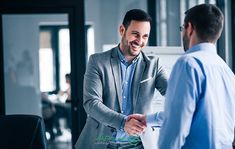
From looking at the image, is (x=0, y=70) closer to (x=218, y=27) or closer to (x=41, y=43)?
(x=41, y=43)

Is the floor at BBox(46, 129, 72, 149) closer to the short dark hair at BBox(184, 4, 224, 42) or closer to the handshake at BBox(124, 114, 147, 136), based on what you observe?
the handshake at BBox(124, 114, 147, 136)

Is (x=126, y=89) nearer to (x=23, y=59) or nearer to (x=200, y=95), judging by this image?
(x=200, y=95)

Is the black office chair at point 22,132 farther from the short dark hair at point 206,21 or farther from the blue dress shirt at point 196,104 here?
the short dark hair at point 206,21

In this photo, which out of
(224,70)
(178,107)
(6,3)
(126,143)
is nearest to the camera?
(178,107)

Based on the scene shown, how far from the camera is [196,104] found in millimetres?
1350

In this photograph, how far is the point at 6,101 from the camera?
4090 mm

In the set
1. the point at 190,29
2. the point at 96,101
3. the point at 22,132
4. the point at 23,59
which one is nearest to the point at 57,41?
the point at 23,59

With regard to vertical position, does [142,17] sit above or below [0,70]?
above

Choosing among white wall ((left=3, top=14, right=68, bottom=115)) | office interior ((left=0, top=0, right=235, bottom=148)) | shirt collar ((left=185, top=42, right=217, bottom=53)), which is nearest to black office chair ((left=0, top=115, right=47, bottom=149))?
shirt collar ((left=185, top=42, right=217, bottom=53))

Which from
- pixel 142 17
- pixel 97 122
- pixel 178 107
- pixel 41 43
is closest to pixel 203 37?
pixel 178 107

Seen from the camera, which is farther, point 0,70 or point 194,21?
point 0,70

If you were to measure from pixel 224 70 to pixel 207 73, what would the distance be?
11cm

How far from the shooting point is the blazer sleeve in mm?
1794

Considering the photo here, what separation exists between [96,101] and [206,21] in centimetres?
66
